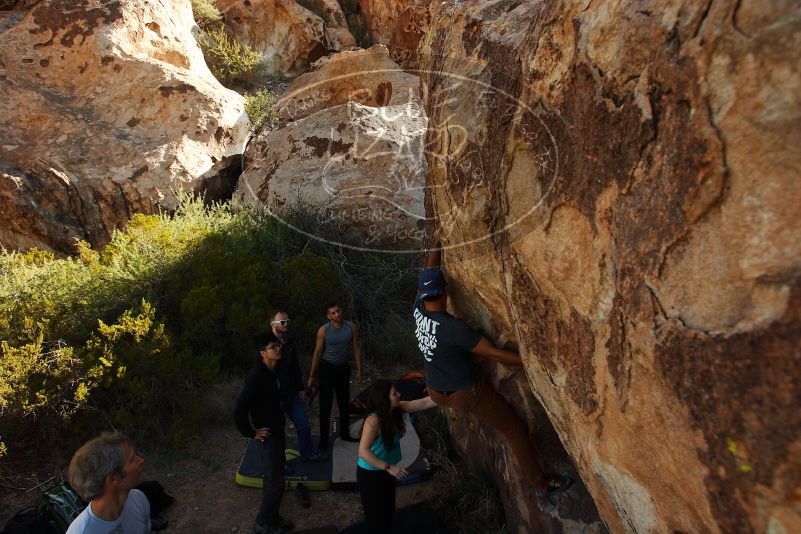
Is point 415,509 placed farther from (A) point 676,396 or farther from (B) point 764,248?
(B) point 764,248

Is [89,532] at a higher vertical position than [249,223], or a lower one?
lower

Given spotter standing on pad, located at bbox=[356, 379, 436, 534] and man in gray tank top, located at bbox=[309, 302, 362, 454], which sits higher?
man in gray tank top, located at bbox=[309, 302, 362, 454]

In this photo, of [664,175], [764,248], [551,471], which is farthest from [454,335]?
[764,248]

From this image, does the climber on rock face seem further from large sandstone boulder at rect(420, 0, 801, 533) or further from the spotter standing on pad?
large sandstone boulder at rect(420, 0, 801, 533)

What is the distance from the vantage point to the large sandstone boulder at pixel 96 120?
24.3 feet

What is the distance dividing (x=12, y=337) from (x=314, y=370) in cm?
259

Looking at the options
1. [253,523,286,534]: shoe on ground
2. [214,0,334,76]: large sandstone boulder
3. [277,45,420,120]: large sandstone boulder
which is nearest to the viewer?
[253,523,286,534]: shoe on ground

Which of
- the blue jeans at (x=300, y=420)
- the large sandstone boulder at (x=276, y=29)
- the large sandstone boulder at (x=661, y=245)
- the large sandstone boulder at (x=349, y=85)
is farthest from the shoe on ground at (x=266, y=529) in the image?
the large sandstone boulder at (x=276, y=29)

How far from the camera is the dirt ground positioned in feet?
12.7

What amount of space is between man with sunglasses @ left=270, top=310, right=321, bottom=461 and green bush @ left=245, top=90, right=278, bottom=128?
21.3 ft

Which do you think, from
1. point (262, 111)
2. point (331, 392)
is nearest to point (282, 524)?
point (331, 392)

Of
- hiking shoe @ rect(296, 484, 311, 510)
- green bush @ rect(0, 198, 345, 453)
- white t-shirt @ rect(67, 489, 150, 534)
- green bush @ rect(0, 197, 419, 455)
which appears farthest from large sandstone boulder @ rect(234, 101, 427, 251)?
white t-shirt @ rect(67, 489, 150, 534)

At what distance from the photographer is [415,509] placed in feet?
12.2

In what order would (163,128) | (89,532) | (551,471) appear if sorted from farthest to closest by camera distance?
1. (163,128)
2. (551,471)
3. (89,532)
